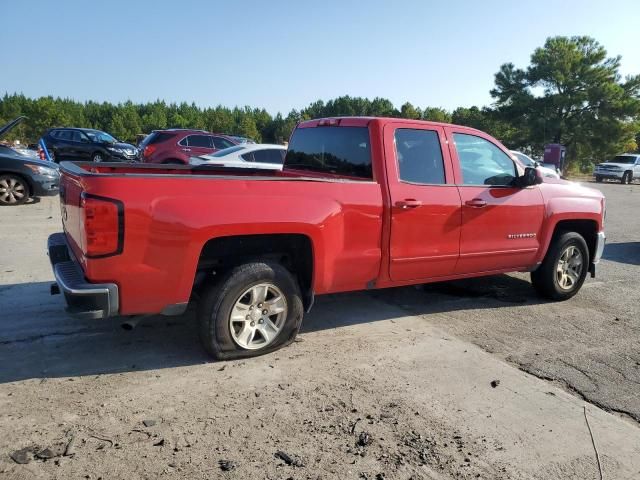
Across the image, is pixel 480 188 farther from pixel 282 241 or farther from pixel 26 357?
pixel 26 357

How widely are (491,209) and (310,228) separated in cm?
209

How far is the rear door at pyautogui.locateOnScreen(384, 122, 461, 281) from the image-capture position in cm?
443

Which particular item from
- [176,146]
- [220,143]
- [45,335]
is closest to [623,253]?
[45,335]

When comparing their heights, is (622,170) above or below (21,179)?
above

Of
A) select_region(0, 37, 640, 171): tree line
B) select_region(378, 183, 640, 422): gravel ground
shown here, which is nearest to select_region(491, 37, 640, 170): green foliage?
select_region(0, 37, 640, 171): tree line

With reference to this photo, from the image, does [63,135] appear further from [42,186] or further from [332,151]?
[332,151]

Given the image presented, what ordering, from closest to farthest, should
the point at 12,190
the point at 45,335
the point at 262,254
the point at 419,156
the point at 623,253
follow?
the point at 262,254 < the point at 45,335 < the point at 419,156 < the point at 623,253 < the point at 12,190

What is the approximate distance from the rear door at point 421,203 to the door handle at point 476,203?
0.15 meters

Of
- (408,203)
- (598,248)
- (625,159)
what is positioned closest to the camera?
(408,203)

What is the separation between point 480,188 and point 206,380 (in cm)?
311

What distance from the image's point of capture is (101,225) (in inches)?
125

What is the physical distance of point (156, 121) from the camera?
83.7 m

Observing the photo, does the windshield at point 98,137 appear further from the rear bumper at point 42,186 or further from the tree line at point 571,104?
the tree line at point 571,104

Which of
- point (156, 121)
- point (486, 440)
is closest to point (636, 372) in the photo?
point (486, 440)
